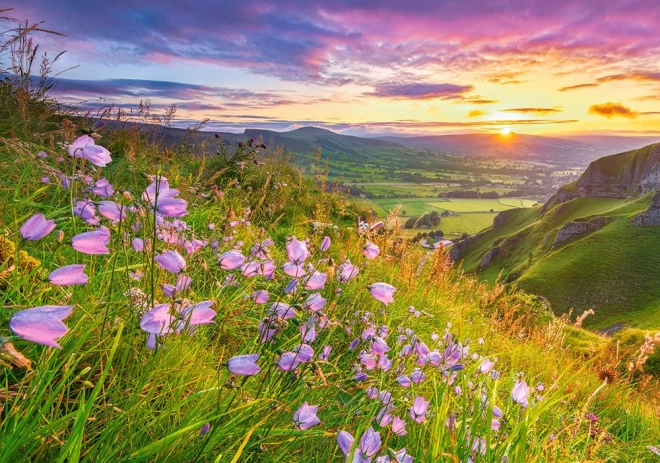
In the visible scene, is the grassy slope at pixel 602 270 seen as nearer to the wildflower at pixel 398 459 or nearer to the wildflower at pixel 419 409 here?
the wildflower at pixel 419 409

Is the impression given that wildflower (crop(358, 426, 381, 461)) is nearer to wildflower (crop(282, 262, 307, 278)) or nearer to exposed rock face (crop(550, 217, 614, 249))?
wildflower (crop(282, 262, 307, 278))

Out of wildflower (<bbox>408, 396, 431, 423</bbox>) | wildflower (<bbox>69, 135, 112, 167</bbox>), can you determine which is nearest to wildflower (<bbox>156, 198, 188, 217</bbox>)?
wildflower (<bbox>69, 135, 112, 167</bbox>)

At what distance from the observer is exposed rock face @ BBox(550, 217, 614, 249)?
304ft

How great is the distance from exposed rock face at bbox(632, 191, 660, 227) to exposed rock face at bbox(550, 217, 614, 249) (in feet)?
18.7

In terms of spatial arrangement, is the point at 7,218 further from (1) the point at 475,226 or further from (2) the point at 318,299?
(1) the point at 475,226

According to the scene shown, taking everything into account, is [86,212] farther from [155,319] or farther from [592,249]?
[592,249]

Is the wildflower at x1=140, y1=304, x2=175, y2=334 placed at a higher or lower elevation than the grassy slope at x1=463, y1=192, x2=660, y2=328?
higher

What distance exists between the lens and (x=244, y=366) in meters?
1.41

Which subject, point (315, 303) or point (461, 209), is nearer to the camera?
point (315, 303)

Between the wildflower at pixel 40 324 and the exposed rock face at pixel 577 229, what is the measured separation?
106m

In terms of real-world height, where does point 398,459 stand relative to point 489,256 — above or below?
above

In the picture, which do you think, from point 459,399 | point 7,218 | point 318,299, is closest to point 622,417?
point 459,399

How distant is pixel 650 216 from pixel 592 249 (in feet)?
69.9

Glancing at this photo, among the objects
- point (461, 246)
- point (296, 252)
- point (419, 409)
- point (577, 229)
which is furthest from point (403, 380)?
point (461, 246)
